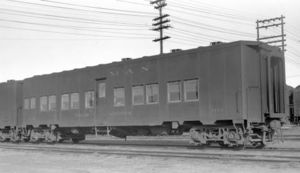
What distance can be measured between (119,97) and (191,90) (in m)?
3.90

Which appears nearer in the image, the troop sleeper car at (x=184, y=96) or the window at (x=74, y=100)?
the troop sleeper car at (x=184, y=96)

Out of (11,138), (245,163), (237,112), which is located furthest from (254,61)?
(11,138)

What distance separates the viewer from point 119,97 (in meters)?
18.8

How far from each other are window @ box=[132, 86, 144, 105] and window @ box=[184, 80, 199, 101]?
2.25 metres

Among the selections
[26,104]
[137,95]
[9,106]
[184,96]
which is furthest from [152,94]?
[9,106]

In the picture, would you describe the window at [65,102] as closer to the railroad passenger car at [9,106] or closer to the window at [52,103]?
the window at [52,103]

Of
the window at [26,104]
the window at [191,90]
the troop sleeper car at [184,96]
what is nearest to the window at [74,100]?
the troop sleeper car at [184,96]

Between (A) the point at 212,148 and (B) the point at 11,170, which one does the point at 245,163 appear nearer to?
(A) the point at 212,148

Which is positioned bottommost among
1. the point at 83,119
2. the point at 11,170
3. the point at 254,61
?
the point at 11,170

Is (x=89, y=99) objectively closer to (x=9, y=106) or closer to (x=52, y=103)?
(x=52, y=103)

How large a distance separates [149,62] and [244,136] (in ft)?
16.6

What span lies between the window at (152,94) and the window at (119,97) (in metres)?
1.45

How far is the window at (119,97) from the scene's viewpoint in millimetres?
18625

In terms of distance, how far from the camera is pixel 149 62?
17.7 metres
